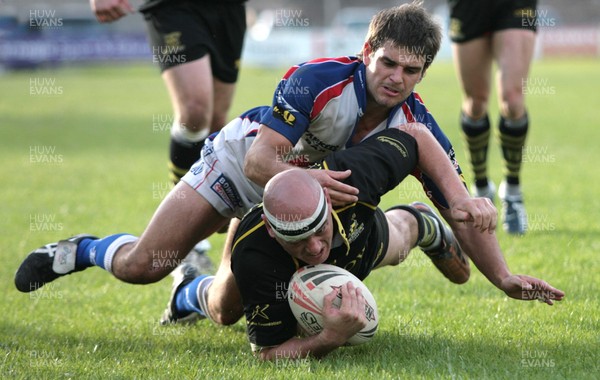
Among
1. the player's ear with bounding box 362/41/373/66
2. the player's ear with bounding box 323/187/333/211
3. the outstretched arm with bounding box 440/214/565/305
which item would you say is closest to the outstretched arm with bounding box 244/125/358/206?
the player's ear with bounding box 323/187/333/211

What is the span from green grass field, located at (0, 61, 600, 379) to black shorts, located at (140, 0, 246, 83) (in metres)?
1.42

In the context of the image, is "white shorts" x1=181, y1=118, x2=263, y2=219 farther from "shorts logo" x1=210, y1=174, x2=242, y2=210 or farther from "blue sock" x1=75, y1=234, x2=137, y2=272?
"blue sock" x1=75, y1=234, x2=137, y2=272

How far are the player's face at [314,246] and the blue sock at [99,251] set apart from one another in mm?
1446

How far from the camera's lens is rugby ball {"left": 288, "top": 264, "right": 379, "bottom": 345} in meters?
3.84

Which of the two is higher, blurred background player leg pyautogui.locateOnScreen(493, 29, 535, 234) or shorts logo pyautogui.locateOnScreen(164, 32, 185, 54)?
shorts logo pyautogui.locateOnScreen(164, 32, 185, 54)

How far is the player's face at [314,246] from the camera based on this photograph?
12.1 feet

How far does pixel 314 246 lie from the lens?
3.70m

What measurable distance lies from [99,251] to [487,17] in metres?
3.85

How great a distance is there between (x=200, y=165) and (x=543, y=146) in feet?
29.6

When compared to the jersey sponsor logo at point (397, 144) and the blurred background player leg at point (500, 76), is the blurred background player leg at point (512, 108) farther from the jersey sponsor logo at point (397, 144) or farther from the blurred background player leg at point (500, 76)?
the jersey sponsor logo at point (397, 144)

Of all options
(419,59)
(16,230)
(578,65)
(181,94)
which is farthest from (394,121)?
(578,65)

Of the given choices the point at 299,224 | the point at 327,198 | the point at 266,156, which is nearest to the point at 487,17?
the point at 266,156

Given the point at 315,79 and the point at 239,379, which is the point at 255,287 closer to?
the point at 239,379

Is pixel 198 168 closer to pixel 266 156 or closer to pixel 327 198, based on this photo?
pixel 266 156
